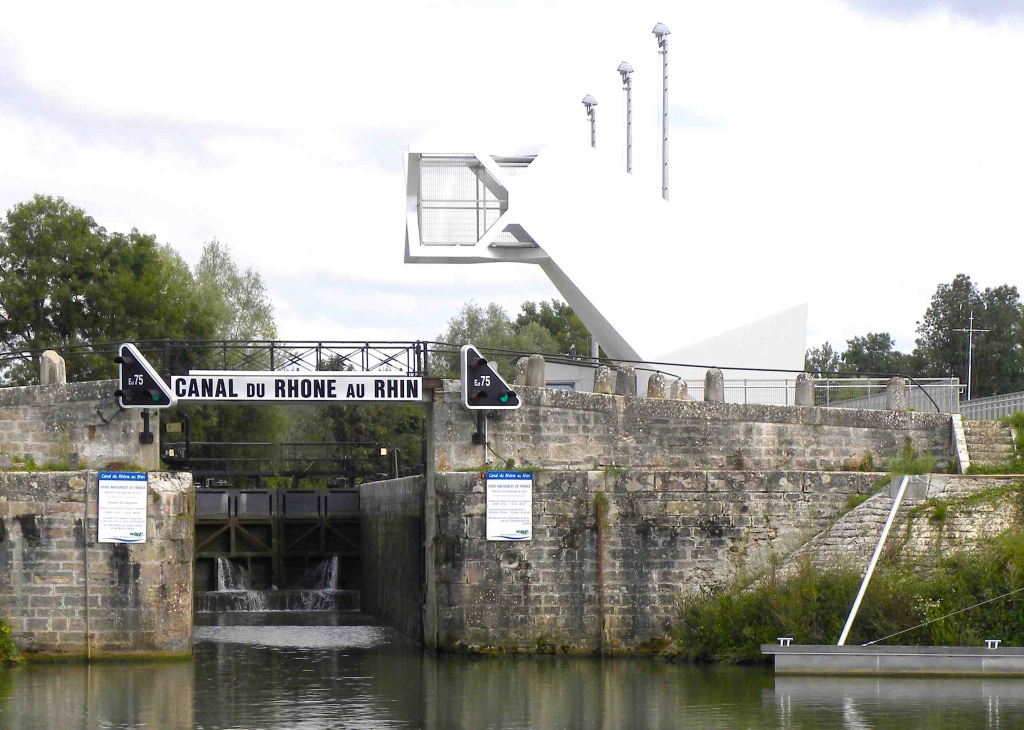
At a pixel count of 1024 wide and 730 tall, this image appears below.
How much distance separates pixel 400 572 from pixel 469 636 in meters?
6.36

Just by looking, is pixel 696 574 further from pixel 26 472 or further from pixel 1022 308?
pixel 1022 308

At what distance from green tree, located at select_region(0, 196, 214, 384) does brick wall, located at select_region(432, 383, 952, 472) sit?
2441 centimetres

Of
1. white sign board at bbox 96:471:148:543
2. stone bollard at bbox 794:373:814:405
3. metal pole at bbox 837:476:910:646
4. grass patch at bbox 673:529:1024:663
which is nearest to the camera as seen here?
metal pole at bbox 837:476:910:646

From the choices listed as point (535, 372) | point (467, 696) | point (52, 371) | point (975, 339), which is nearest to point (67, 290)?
point (52, 371)

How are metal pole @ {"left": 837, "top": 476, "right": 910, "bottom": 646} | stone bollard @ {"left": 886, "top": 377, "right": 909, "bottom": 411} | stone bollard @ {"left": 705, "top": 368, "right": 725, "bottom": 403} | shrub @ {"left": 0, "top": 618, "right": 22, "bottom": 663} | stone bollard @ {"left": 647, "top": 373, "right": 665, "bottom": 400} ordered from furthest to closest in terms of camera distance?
stone bollard @ {"left": 886, "top": 377, "right": 909, "bottom": 411} → stone bollard @ {"left": 647, "top": 373, "right": 665, "bottom": 400} → stone bollard @ {"left": 705, "top": 368, "right": 725, "bottom": 403} → shrub @ {"left": 0, "top": 618, "right": 22, "bottom": 663} → metal pole @ {"left": 837, "top": 476, "right": 910, "bottom": 646}

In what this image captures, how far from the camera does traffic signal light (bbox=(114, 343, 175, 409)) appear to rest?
22.0 meters

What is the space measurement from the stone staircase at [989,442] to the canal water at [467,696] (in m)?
6.11

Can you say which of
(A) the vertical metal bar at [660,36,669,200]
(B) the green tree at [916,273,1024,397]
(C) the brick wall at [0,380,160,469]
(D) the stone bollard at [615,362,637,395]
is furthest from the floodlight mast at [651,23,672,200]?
(B) the green tree at [916,273,1024,397]

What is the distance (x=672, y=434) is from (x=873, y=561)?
171 inches

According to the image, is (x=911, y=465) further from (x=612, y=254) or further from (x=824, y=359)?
(x=824, y=359)

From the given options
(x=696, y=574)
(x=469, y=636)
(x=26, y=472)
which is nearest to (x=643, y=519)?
(x=696, y=574)

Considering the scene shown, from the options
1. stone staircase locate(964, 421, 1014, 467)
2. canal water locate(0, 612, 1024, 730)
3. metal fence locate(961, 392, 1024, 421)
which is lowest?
canal water locate(0, 612, 1024, 730)

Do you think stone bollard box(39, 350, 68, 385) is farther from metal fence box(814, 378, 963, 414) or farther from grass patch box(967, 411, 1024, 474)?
grass patch box(967, 411, 1024, 474)

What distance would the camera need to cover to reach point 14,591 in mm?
21656
